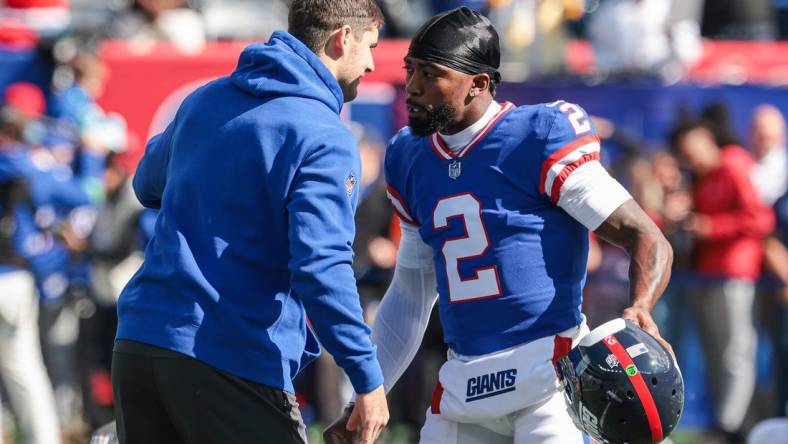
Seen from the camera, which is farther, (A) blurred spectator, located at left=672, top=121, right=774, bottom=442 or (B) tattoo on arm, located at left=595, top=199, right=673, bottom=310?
(A) blurred spectator, located at left=672, top=121, right=774, bottom=442

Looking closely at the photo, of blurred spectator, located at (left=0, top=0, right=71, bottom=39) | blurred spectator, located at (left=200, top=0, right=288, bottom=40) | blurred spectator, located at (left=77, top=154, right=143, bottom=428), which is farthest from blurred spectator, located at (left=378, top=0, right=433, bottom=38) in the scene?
blurred spectator, located at (left=77, top=154, right=143, bottom=428)

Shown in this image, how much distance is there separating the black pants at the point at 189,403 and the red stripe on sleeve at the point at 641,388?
88 centimetres

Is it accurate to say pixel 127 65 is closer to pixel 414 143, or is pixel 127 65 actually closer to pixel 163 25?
pixel 163 25

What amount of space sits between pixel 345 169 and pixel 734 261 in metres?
4.74

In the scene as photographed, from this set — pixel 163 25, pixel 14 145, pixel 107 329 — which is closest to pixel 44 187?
pixel 14 145

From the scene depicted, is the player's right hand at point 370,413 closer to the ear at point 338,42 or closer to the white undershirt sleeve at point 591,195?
the white undershirt sleeve at point 591,195

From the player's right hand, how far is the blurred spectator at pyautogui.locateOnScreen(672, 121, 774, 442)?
462 centimetres

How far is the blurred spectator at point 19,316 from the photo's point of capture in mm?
7465

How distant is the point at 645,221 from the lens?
146 inches

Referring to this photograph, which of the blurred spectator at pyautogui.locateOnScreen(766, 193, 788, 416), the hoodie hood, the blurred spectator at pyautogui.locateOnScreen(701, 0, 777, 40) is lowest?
the blurred spectator at pyautogui.locateOnScreen(766, 193, 788, 416)

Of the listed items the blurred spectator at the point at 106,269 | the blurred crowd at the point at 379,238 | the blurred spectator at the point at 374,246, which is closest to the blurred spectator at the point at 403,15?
the blurred crowd at the point at 379,238

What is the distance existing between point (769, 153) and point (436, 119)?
4486mm

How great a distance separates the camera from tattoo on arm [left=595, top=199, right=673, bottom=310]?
3639mm

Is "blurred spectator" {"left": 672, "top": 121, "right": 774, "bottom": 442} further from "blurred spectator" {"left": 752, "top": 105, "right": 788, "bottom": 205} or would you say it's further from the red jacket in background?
"blurred spectator" {"left": 752, "top": 105, "right": 788, "bottom": 205}
